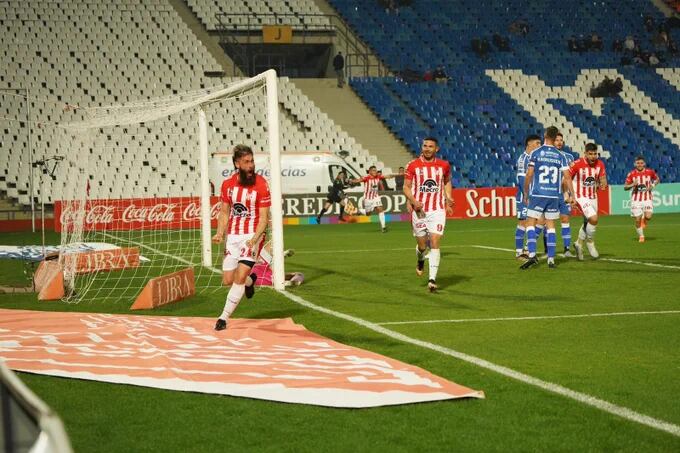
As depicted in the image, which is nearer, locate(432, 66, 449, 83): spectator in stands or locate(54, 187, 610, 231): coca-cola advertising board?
locate(54, 187, 610, 231): coca-cola advertising board

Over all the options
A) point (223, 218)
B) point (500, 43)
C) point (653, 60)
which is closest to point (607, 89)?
point (653, 60)

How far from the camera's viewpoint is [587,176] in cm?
1703

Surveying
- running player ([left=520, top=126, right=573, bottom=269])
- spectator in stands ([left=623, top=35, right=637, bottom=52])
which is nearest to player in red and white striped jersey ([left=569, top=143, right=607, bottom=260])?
running player ([left=520, top=126, right=573, bottom=269])

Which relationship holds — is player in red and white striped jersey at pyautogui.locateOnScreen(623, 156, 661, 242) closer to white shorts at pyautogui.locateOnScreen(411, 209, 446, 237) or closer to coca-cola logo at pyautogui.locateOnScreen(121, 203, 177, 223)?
white shorts at pyautogui.locateOnScreen(411, 209, 446, 237)

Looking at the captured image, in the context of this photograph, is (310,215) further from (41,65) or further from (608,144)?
(608,144)

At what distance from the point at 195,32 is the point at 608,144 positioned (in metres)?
18.7

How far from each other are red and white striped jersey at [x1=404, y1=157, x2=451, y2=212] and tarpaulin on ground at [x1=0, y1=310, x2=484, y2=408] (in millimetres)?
3731

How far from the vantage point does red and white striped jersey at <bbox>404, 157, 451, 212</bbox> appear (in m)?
12.8

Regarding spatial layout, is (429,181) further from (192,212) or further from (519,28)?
(519,28)

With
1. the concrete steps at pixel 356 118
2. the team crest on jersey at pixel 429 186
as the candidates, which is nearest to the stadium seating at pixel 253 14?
the concrete steps at pixel 356 118

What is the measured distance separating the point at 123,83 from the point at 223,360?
31.8 metres

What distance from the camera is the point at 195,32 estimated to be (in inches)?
1684

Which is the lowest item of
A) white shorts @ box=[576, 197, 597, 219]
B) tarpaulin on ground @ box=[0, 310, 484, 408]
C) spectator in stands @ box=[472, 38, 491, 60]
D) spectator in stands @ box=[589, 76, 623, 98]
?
tarpaulin on ground @ box=[0, 310, 484, 408]

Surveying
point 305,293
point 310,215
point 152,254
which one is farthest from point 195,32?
point 305,293
